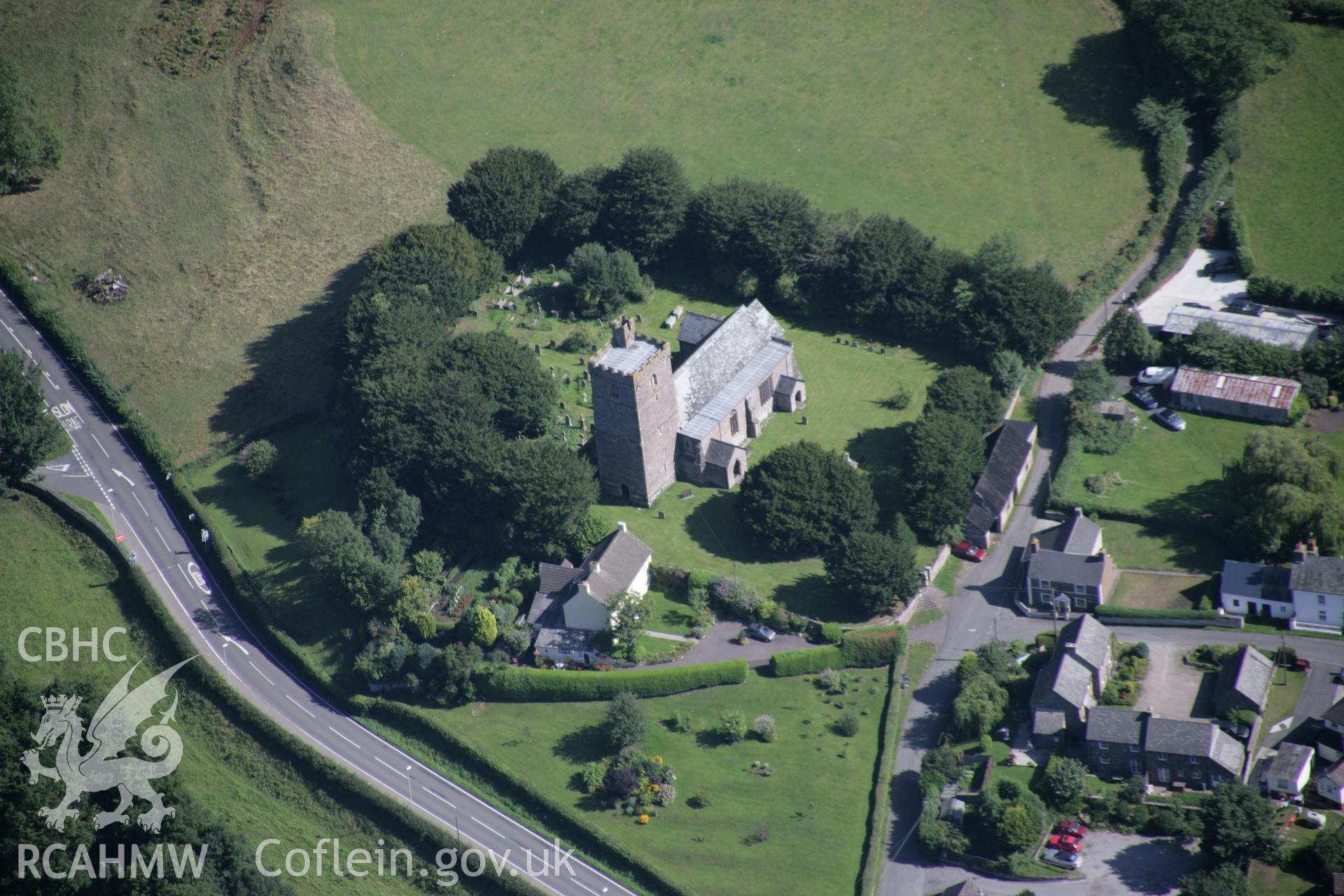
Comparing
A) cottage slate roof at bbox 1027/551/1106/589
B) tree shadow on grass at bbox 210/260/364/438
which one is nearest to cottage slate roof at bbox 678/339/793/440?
cottage slate roof at bbox 1027/551/1106/589

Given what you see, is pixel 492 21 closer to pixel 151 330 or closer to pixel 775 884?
pixel 151 330

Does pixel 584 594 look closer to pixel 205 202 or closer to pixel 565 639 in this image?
pixel 565 639

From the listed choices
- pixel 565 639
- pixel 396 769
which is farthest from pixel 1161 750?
pixel 396 769

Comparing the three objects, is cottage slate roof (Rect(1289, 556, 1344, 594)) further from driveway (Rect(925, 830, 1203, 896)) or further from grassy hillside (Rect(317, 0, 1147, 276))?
grassy hillside (Rect(317, 0, 1147, 276))

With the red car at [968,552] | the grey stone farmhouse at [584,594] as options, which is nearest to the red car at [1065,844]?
the red car at [968,552]

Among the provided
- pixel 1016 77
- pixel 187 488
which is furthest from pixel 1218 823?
pixel 1016 77

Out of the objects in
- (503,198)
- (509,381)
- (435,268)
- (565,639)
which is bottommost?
(565,639)
